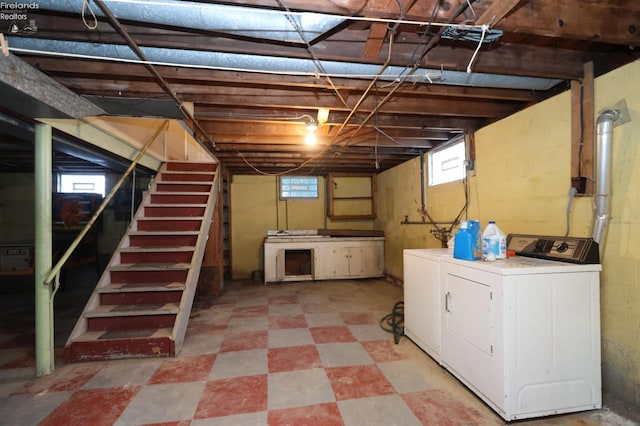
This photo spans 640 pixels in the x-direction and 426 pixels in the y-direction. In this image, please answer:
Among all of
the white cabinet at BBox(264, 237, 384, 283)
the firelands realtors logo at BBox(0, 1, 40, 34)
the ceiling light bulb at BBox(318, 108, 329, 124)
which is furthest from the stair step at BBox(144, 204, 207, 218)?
the firelands realtors logo at BBox(0, 1, 40, 34)

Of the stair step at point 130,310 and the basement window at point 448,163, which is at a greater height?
the basement window at point 448,163

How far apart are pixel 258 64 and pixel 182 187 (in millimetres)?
2797

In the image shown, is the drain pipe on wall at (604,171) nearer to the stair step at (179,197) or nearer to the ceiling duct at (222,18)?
the ceiling duct at (222,18)

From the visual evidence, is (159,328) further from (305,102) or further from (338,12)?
(338,12)

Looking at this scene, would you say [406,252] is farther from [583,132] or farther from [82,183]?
[82,183]

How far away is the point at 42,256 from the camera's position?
2.16 meters

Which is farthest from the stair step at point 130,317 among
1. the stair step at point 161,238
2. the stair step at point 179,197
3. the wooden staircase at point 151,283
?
the stair step at point 179,197

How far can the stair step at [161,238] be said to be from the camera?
3.20m

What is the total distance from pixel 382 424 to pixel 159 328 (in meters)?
2.19

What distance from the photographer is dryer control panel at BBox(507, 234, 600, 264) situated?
1.69 m

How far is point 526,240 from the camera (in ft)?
7.01

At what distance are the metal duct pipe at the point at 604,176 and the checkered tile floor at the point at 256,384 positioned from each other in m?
1.16

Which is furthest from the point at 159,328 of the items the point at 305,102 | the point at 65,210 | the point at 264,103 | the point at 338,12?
the point at 65,210

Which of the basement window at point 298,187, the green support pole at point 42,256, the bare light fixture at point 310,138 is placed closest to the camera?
the green support pole at point 42,256
